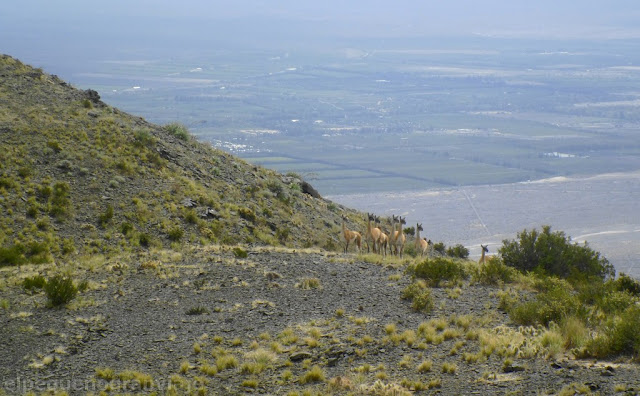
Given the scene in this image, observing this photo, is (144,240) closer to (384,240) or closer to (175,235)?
(175,235)

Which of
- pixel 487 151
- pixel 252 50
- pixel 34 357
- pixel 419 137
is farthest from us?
pixel 252 50

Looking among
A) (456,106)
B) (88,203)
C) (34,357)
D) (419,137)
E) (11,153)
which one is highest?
(456,106)

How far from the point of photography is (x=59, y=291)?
48.1 feet

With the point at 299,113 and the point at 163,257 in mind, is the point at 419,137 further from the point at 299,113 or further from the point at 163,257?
the point at 163,257

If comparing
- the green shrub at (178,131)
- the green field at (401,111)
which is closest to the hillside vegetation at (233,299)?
the green shrub at (178,131)

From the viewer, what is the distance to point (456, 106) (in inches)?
4178

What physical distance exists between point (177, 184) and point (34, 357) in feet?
50.7

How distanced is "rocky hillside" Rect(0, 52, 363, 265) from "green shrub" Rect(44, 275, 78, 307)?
5.33m

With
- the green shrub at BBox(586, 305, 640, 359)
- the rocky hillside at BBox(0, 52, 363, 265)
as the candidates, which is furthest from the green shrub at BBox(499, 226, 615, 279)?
the green shrub at BBox(586, 305, 640, 359)

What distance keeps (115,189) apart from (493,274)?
1357 cm

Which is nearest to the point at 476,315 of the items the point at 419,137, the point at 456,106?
the point at 419,137

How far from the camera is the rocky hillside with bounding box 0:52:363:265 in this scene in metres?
22.6

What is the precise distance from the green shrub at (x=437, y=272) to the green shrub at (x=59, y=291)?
7714 mm

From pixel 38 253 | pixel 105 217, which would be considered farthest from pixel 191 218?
pixel 38 253
